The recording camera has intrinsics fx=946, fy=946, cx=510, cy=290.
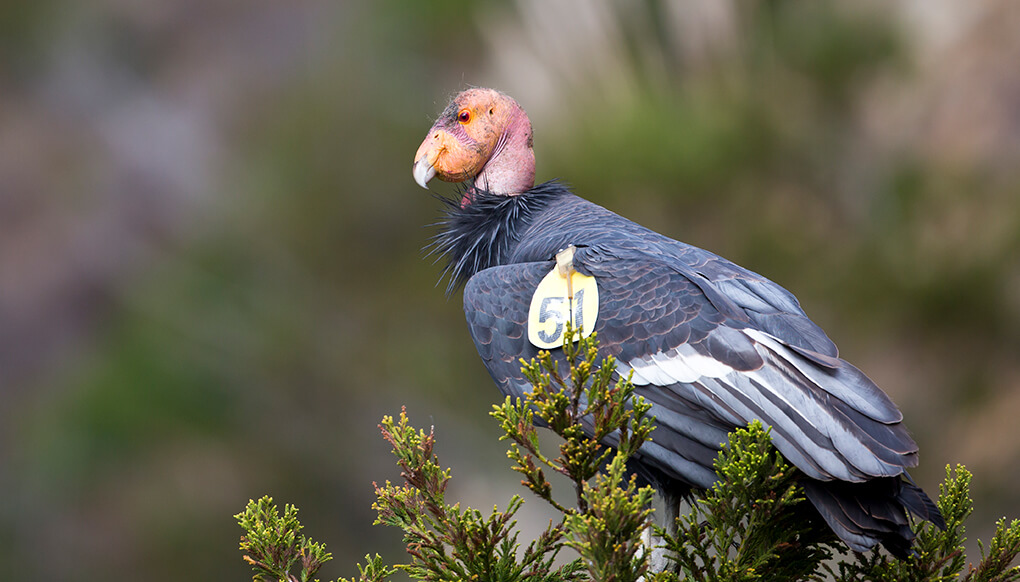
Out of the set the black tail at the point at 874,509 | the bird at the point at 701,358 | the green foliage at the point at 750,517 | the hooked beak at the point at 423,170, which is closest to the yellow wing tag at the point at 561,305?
the bird at the point at 701,358

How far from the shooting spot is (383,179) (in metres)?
4.40

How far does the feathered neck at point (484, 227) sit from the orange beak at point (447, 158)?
0.07m

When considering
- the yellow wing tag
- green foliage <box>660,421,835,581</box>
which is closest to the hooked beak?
the yellow wing tag

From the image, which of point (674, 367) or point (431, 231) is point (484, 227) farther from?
point (431, 231)

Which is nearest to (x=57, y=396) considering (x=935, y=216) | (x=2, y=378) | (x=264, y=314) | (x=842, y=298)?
(x=264, y=314)

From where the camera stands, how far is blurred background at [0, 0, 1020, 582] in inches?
131

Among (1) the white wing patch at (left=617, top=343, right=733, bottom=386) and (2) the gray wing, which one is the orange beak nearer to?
(2) the gray wing

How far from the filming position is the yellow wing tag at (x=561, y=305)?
1.78 m

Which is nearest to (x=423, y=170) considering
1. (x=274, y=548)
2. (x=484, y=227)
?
(x=484, y=227)

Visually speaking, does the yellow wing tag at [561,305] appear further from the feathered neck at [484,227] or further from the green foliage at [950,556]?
the green foliage at [950,556]

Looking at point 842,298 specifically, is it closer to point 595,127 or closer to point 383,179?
point 595,127

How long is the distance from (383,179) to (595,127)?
50.1 inches

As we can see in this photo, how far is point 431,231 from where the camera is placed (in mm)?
4215

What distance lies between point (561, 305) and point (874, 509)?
2.16 feet
